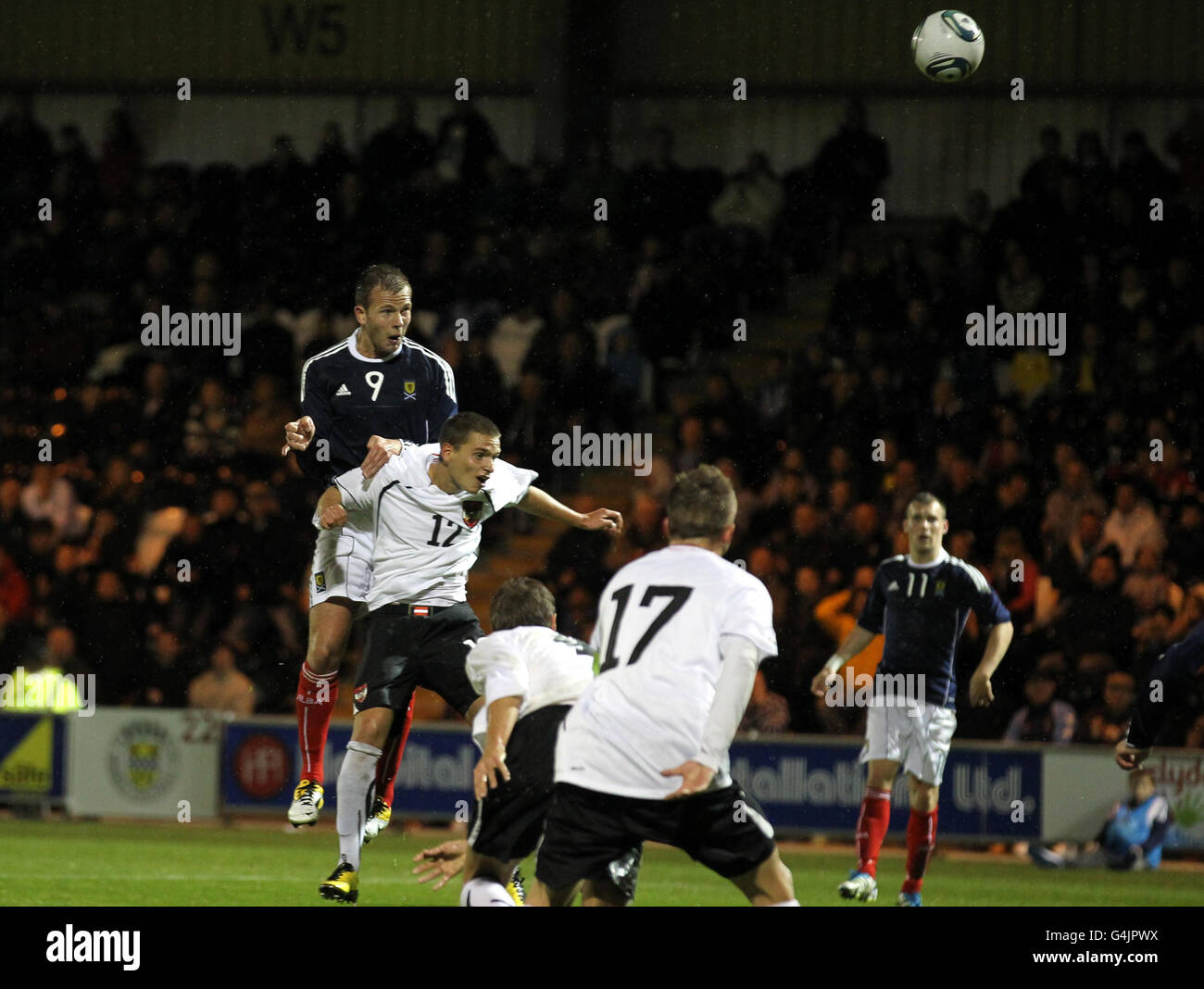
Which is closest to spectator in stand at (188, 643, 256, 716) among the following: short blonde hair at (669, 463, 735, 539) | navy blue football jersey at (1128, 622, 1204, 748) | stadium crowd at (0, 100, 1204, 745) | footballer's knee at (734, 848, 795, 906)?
stadium crowd at (0, 100, 1204, 745)

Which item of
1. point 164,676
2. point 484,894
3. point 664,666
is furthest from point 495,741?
point 164,676

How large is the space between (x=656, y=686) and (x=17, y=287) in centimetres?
1442

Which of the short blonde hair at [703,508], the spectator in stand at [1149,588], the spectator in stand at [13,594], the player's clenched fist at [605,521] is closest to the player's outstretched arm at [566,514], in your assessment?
the player's clenched fist at [605,521]

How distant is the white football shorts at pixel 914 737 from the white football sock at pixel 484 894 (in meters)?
3.66

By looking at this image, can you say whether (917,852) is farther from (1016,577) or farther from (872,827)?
(1016,577)

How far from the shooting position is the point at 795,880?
1133 centimetres

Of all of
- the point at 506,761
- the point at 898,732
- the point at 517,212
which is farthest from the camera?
the point at 517,212

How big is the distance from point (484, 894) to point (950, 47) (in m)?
8.30

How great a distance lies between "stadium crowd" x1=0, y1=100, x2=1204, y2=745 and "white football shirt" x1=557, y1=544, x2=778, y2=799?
789 centimetres

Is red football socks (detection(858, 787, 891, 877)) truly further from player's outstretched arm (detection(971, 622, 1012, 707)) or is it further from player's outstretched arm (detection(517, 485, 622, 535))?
player's outstretched arm (detection(517, 485, 622, 535))

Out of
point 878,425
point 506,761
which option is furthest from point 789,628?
point 506,761

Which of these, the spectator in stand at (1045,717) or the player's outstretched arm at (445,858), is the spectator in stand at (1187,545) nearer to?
the spectator in stand at (1045,717)

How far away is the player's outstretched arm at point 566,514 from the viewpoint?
8375 millimetres
